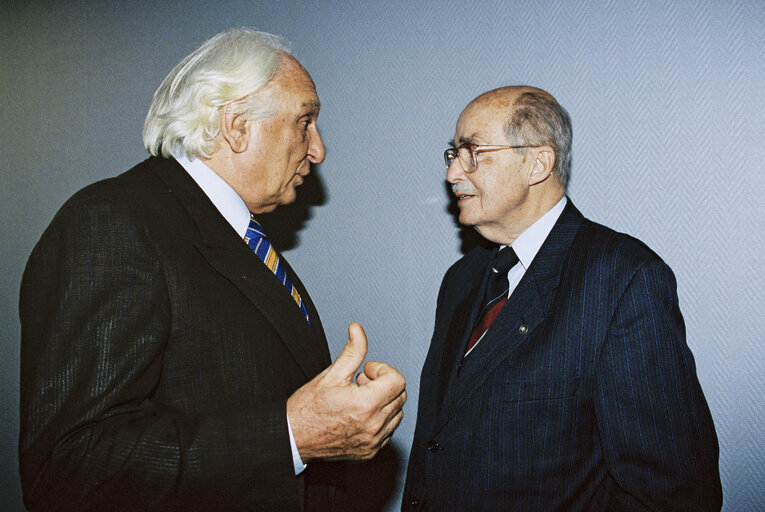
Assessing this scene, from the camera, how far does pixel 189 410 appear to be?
845 millimetres

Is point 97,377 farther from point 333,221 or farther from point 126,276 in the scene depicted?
point 333,221

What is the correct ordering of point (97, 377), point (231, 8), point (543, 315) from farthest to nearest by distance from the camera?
point (231, 8)
point (543, 315)
point (97, 377)

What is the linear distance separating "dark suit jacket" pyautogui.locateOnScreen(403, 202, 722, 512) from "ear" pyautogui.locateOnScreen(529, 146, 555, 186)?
146 mm

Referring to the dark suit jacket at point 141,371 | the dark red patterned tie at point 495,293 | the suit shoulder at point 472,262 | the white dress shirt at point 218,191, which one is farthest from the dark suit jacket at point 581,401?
the white dress shirt at point 218,191

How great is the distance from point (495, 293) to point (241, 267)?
671 millimetres

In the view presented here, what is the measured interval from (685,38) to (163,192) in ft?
Answer: 4.55

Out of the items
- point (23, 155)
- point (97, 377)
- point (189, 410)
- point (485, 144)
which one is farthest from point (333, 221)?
point (23, 155)

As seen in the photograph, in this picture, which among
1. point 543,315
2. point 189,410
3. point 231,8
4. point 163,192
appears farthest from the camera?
point 231,8

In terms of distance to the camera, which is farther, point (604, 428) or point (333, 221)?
point (333, 221)

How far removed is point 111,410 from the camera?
733 millimetres

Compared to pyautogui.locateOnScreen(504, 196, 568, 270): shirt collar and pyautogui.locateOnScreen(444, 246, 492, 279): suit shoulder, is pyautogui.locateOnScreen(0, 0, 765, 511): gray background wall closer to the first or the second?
pyautogui.locateOnScreen(444, 246, 492, 279): suit shoulder

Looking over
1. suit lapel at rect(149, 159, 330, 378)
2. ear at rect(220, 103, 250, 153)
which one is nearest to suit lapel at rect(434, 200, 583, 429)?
suit lapel at rect(149, 159, 330, 378)

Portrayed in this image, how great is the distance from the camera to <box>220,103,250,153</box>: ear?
1064mm

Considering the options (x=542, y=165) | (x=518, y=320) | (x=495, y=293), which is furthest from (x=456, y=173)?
(x=518, y=320)
